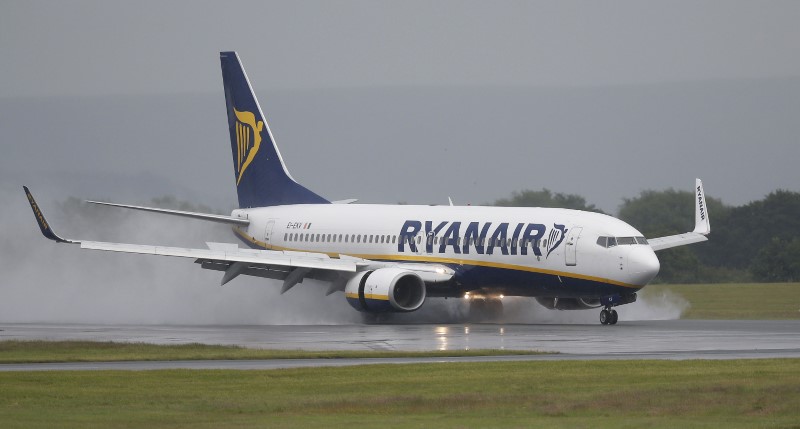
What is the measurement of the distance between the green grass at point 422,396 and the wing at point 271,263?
2314cm

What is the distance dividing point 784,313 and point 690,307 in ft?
23.1

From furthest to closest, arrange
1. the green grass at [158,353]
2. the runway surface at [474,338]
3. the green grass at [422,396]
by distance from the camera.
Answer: the green grass at [158,353]
the runway surface at [474,338]
the green grass at [422,396]

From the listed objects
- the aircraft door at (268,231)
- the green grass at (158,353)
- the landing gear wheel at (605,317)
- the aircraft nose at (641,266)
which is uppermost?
the aircraft door at (268,231)

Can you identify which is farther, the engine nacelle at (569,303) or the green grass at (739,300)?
the green grass at (739,300)

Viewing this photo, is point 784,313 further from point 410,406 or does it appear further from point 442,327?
point 410,406

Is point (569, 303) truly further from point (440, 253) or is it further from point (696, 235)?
point (696, 235)

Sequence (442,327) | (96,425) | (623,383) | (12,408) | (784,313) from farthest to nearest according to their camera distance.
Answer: (784,313) → (442,327) → (623,383) → (12,408) → (96,425)

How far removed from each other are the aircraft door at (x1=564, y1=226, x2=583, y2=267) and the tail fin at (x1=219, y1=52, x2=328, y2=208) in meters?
15.5

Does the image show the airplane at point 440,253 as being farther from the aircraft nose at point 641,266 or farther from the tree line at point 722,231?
the tree line at point 722,231

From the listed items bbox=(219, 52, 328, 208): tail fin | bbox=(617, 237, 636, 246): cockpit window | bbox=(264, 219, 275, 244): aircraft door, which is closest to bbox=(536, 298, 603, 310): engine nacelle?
bbox=(617, 237, 636, 246): cockpit window

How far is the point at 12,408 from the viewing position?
2417 cm

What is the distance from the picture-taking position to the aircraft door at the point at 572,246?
5071 cm

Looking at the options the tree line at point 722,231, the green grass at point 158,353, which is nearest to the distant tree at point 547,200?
the tree line at point 722,231

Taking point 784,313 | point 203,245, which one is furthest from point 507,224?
point 203,245
